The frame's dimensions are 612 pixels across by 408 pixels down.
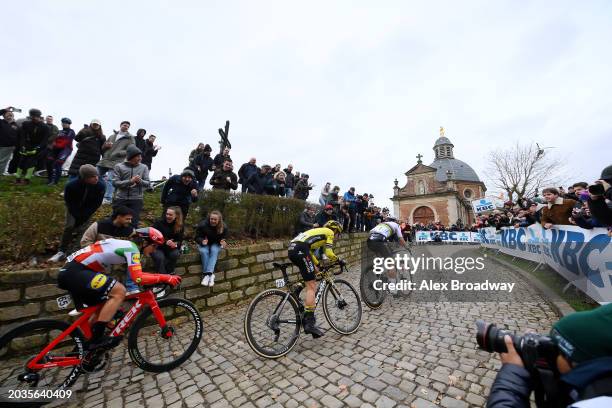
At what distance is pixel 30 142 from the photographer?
6426 mm

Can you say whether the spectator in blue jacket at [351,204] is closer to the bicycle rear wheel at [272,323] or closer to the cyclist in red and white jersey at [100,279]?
the bicycle rear wheel at [272,323]

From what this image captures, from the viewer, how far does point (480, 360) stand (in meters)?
3.22

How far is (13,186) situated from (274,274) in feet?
22.4

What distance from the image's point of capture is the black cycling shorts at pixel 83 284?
2.96 m

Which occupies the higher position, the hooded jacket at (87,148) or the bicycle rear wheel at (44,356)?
the hooded jacket at (87,148)

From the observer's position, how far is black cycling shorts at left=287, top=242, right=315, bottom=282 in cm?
405

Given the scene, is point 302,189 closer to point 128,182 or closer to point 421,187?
point 128,182

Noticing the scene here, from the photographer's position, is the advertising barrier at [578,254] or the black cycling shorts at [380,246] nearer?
the advertising barrier at [578,254]

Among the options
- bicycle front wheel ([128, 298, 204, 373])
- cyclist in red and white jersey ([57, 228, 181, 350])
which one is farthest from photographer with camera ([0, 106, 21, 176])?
bicycle front wheel ([128, 298, 204, 373])

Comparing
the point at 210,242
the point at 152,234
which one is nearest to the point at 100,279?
the point at 152,234

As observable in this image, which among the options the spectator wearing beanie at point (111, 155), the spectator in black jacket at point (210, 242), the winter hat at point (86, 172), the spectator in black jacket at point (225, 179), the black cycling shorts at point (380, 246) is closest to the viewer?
the winter hat at point (86, 172)

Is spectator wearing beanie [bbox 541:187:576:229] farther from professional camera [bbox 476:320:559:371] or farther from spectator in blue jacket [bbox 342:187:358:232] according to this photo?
spectator in blue jacket [bbox 342:187:358:232]

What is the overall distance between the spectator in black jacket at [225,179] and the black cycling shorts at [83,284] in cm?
483

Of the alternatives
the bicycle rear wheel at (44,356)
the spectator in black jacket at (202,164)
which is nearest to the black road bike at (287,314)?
the bicycle rear wheel at (44,356)
